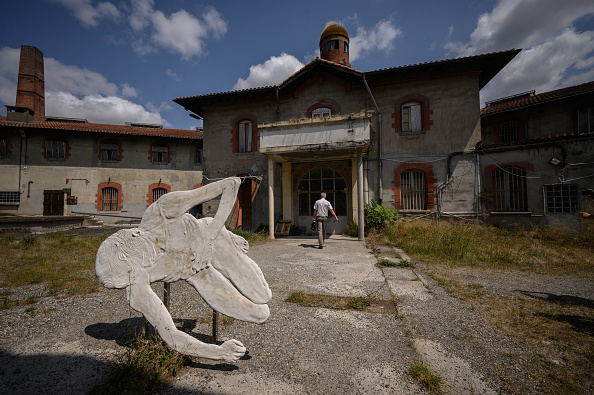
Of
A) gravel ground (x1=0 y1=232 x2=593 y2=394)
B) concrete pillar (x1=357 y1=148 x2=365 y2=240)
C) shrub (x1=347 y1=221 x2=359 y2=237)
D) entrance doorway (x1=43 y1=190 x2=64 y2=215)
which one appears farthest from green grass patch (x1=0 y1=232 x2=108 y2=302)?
entrance doorway (x1=43 y1=190 x2=64 y2=215)

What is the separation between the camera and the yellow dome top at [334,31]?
15891mm

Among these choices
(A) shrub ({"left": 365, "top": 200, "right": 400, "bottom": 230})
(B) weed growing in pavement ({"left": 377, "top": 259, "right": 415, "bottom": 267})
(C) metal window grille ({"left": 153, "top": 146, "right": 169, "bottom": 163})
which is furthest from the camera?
(C) metal window grille ({"left": 153, "top": 146, "right": 169, "bottom": 163})

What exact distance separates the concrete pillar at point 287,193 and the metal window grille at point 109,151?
1469cm

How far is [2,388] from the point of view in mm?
1907

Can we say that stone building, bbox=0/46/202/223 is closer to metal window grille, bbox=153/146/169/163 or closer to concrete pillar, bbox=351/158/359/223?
metal window grille, bbox=153/146/169/163

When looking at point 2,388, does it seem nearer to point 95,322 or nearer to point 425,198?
point 95,322

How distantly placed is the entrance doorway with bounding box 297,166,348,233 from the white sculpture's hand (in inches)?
359

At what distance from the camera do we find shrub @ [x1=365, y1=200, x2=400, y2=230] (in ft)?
32.1

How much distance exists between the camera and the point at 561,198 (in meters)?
9.38

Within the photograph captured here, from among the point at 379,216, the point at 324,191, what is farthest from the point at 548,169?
the point at 324,191

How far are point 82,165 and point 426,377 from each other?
75.2 feet

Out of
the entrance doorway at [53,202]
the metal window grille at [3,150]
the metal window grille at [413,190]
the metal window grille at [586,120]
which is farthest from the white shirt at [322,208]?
the metal window grille at [3,150]

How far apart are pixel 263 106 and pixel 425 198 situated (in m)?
8.66

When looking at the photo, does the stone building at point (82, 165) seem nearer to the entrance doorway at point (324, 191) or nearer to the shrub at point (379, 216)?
the entrance doorway at point (324, 191)
